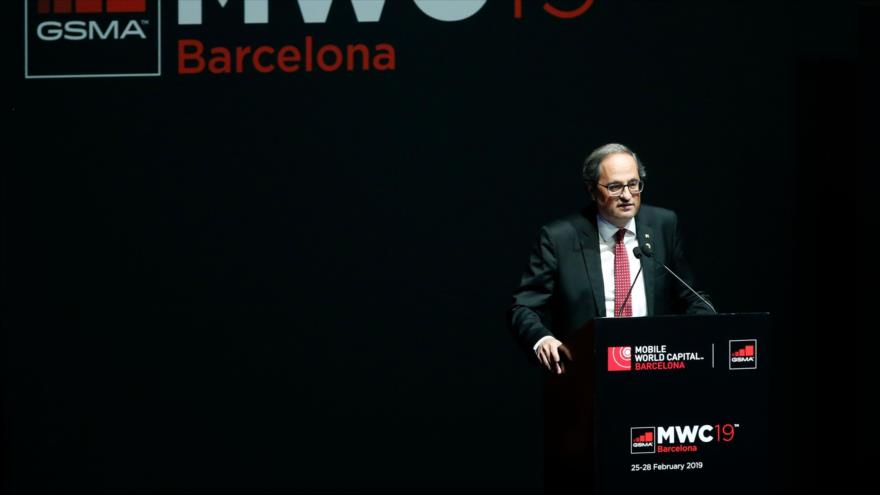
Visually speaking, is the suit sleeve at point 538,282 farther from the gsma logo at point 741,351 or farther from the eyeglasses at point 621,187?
the gsma logo at point 741,351

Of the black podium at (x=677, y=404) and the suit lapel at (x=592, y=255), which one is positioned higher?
the suit lapel at (x=592, y=255)

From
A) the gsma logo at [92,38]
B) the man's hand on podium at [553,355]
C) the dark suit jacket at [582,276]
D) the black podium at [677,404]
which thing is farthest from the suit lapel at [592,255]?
the gsma logo at [92,38]

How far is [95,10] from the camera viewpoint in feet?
16.3

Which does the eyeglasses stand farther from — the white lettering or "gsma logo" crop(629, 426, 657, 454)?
the white lettering

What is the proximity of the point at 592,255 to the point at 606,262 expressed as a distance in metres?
0.06

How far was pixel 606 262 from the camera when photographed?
138 inches

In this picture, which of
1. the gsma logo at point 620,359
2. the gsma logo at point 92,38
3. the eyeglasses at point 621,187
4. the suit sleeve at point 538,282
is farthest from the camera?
the gsma logo at point 92,38

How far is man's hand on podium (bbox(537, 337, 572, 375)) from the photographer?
3.09m

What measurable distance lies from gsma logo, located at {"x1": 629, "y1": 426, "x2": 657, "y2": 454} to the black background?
76.7 inches

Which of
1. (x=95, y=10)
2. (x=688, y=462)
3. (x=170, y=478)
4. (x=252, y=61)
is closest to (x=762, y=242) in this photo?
(x=688, y=462)

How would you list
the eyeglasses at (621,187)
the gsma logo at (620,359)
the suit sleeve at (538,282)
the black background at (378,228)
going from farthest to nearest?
the black background at (378,228) < the suit sleeve at (538,282) < the eyeglasses at (621,187) < the gsma logo at (620,359)

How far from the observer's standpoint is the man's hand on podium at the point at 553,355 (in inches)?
122

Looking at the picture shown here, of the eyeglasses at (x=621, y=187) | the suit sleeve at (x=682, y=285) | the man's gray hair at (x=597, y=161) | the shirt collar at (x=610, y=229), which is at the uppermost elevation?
the man's gray hair at (x=597, y=161)

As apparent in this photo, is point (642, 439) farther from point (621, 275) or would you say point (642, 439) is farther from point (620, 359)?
point (621, 275)
